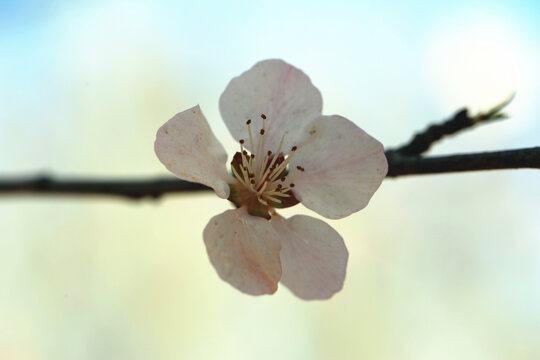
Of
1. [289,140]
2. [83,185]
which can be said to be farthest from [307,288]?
[83,185]

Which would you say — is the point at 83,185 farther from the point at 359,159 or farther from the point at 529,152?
the point at 529,152

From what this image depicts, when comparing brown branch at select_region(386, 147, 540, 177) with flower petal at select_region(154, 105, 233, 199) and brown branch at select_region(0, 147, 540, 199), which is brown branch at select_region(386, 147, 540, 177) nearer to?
brown branch at select_region(0, 147, 540, 199)

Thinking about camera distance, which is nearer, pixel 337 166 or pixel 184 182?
pixel 337 166

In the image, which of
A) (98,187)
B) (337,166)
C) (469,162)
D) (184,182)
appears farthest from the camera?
(98,187)

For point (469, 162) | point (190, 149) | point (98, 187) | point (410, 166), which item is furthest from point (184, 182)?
point (469, 162)

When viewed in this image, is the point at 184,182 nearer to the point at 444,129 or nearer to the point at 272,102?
the point at 272,102

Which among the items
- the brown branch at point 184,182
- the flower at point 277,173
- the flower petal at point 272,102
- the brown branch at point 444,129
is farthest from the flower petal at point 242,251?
the brown branch at point 444,129

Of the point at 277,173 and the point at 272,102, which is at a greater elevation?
the point at 272,102
